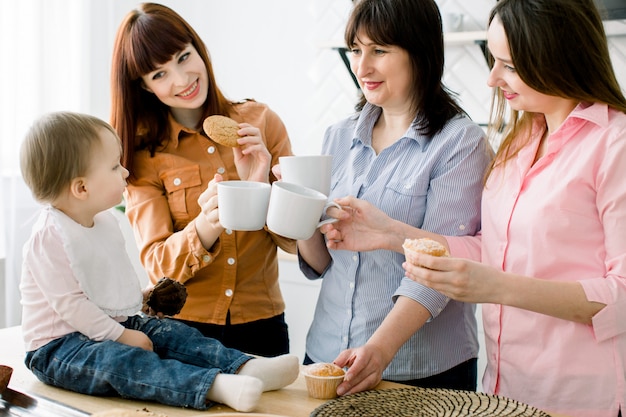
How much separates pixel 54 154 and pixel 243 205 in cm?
38

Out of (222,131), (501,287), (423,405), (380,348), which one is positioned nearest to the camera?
(423,405)

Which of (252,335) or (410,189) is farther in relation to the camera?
(252,335)

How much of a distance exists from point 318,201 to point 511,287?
376 millimetres

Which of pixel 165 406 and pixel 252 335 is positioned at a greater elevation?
pixel 165 406

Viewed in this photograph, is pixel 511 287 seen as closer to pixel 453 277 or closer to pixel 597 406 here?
pixel 453 277

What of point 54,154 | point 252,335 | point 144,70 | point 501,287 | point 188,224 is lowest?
point 252,335

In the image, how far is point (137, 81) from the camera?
183cm

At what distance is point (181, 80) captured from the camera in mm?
1744

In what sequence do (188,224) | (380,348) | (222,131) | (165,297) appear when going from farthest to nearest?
(188,224) → (222,131) → (165,297) → (380,348)

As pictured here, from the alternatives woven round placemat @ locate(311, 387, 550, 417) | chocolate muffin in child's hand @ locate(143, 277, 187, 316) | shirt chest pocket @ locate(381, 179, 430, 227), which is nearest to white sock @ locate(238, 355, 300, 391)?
woven round placemat @ locate(311, 387, 550, 417)

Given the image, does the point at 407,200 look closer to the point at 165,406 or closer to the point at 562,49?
the point at 562,49

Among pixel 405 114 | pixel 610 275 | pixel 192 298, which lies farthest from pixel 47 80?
pixel 610 275

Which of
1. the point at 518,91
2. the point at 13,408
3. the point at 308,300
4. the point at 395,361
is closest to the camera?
the point at 13,408

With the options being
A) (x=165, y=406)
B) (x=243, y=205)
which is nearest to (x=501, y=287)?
(x=243, y=205)
